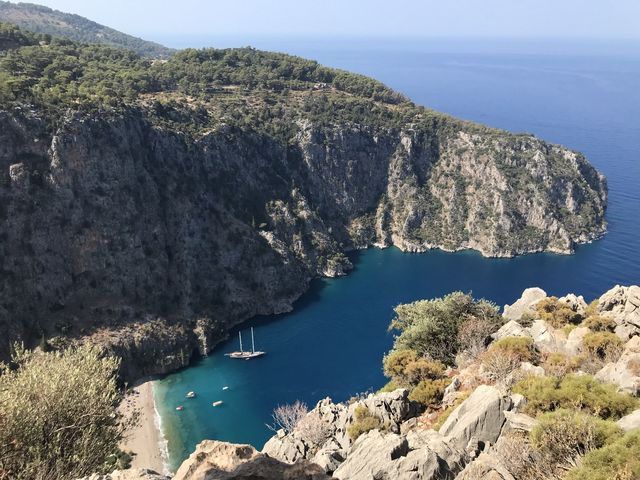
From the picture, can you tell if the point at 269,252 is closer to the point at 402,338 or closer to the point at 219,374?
the point at 219,374

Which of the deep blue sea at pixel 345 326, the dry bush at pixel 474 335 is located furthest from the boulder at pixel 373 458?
the deep blue sea at pixel 345 326

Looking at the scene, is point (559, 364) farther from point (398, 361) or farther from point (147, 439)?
point (147, 439)

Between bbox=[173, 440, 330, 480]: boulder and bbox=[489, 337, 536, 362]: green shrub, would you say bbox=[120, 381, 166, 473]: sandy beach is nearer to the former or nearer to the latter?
bbox=[489, 337, 536, 362]: green shrub

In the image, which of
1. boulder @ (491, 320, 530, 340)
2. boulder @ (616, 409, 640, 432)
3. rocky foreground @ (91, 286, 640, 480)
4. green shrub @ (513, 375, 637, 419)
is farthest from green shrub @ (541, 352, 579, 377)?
boulder @ (616, 409, 640, 432)

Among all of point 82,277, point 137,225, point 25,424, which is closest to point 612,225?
point 137,225

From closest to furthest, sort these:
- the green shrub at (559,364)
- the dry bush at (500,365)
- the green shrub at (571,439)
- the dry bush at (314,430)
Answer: the green shrub at (571,439) → the green shrub at (559,364) → the dry bush at (500,365) → the dry bush at (314,430)

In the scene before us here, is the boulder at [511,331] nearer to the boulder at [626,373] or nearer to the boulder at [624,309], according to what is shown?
the boulder at [624,309]

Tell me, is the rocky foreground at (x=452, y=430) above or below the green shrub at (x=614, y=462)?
below

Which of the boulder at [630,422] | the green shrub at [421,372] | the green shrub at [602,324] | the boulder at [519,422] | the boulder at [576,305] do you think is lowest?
the green shrub at [421,372]
